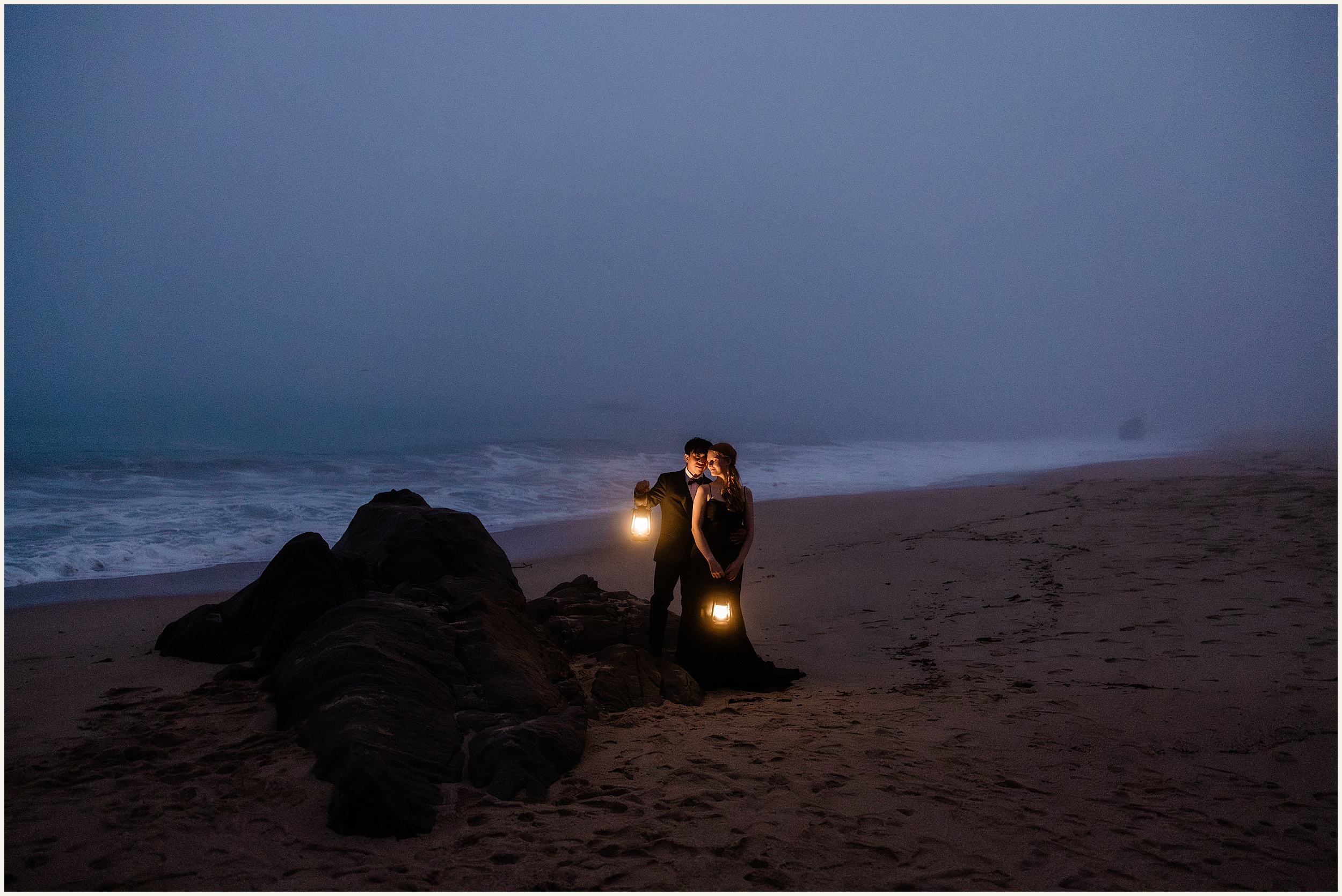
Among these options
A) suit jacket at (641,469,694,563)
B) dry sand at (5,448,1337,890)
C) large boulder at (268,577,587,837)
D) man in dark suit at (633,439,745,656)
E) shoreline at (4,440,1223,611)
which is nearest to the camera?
dry sand at (5,448,1337,890)

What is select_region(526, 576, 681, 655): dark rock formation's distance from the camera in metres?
5.79

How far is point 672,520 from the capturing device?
5680 mm

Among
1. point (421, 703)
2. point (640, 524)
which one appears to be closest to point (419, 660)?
point (421, 703)

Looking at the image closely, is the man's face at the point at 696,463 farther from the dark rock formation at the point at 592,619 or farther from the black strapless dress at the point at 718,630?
the dark rock formation at the point at 592,619

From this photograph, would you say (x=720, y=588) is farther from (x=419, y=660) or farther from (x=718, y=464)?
(x=419, y=660)

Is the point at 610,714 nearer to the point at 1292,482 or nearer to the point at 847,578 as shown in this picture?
the point at 847,578

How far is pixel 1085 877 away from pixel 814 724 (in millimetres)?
1721

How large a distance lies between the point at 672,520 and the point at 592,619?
108cm

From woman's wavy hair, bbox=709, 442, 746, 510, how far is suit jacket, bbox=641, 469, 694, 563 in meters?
0.32

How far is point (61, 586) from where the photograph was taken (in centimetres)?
837

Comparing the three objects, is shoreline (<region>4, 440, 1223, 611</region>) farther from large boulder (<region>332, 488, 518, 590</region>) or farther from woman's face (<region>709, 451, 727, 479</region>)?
woman's face (<region>709, 451, 727, 479</region>)

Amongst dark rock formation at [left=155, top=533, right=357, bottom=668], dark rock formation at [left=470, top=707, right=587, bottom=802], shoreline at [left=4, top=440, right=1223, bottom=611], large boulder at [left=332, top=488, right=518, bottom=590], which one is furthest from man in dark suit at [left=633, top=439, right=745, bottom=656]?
shoreline at [left=4, top=440, right=1223, bottom=611]

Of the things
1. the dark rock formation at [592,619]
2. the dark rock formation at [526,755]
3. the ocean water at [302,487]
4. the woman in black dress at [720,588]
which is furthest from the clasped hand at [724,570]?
the ocean water at [302,487]

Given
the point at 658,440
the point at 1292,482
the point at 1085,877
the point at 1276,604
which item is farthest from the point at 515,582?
the point at 658,440
